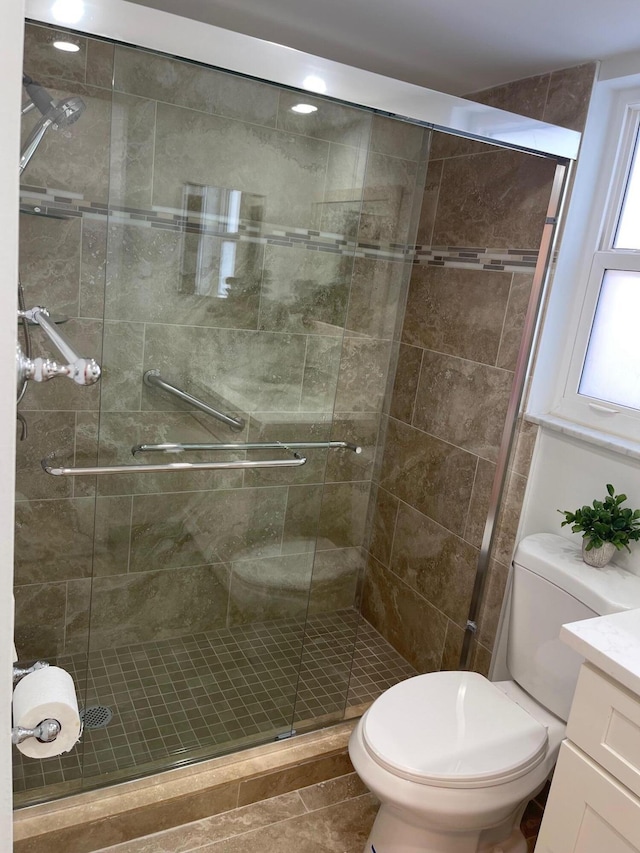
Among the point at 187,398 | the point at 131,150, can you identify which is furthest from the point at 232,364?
the point at 131,150

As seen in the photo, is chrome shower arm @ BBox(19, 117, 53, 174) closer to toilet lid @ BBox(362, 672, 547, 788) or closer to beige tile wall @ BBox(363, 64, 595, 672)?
beige tile wall @ BBox(363, 64, 595, 672)

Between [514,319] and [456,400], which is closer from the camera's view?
[514,319]

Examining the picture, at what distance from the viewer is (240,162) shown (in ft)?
5.82

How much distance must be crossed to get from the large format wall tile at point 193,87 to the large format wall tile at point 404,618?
1645 millimetres

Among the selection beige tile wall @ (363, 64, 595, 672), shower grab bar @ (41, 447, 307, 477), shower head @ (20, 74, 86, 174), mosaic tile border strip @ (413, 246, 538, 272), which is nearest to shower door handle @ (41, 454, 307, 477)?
shower grab bar @ (41, 447, 307, 477)

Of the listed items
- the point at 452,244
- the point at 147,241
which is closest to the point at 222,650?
the point at 147,241

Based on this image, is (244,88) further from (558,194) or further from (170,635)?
(170,635)

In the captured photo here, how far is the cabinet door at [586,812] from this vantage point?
128cm

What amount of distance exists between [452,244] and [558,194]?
442 mm

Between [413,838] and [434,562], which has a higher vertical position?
[434,562]

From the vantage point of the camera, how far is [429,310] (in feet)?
8.16

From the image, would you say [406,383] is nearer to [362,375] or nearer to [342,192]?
[362,375]

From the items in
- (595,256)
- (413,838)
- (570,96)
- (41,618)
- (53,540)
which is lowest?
(413,838)

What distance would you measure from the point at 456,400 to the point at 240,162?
1.10 meters
